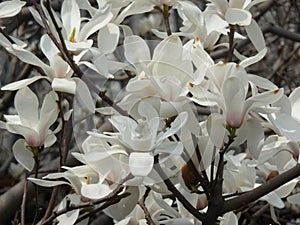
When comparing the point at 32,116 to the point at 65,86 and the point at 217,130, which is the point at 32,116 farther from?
the point at 217,130

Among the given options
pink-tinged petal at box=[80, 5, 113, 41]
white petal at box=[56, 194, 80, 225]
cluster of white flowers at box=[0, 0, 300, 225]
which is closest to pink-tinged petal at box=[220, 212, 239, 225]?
cluster of white flowers at box=[0, 0, 300, 225]

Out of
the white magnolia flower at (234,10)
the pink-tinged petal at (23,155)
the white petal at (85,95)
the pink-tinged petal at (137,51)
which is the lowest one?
the pink-tinged petal at (23,155)

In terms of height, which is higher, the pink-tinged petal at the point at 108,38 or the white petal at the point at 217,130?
the pink-tinged petal at the point at 108,38

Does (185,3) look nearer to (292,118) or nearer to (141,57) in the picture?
(141,57)

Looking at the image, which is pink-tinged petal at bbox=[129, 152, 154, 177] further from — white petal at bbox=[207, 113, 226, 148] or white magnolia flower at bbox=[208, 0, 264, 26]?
white magnolia flower at bbox=[208, 0, 264, 26]

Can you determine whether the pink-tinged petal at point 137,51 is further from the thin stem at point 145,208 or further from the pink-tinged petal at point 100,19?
the thin stem at point 145,208

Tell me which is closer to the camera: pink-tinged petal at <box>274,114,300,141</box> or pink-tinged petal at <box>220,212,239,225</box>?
pink-tinged petal at <box>274,114,300,141</box>

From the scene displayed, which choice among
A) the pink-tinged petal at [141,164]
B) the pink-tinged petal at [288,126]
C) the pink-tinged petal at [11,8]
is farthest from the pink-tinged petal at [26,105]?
the pink-tinged petal at [288,126]
